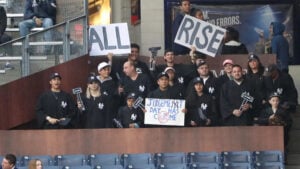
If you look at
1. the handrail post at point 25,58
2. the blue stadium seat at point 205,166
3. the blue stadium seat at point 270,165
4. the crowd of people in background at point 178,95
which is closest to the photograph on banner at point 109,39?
the crowd of people in background at point 178,95

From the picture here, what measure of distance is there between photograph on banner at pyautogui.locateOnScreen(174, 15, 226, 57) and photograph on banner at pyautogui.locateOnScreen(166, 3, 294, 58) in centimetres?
329

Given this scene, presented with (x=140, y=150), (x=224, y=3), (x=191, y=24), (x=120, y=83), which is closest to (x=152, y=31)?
(x=224, y=3)

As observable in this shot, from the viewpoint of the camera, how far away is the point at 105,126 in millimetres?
17156

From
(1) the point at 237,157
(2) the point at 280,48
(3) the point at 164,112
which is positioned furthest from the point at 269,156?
(2) the point at 280,48

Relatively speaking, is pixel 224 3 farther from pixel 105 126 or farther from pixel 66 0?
pixel 105 126

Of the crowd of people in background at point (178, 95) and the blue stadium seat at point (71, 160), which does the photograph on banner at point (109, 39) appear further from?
the blue stadium seat at point (71, 160)

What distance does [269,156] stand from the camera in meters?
16.2

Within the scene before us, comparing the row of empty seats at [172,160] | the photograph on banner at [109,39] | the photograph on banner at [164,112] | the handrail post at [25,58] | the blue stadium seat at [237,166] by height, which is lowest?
the blue stadium seat at [237,166]

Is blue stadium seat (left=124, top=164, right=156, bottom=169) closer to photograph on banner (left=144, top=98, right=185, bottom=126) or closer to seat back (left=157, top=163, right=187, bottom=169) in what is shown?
seat back (left=157, top=163, right=187, bottom=169)

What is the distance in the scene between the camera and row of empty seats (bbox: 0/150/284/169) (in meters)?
16.0

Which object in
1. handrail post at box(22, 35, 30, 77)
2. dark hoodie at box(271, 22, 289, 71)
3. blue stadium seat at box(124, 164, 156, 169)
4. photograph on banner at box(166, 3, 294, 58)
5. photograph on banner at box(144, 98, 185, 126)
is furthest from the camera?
photograph on banner at box(166, 3, 294, 58)

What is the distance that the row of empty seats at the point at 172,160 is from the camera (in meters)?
16.0

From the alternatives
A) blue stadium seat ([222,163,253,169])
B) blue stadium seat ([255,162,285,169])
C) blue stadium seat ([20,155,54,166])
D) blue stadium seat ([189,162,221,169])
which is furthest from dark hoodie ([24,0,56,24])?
blue stadium seat ([255,162,285,169])

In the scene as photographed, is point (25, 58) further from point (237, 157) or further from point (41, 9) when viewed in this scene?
point (237, 157)
